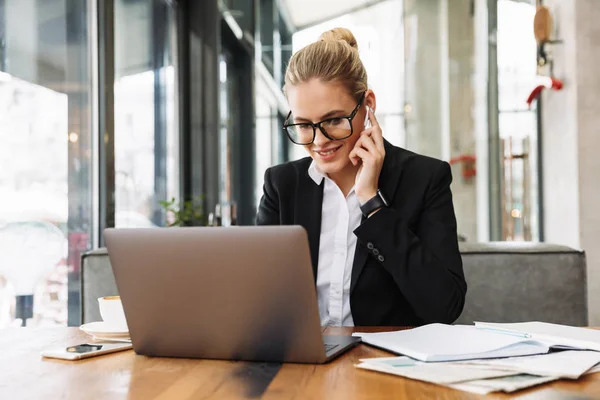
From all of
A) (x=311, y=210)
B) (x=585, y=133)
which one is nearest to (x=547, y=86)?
(x=585, y=133)

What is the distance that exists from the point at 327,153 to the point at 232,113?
375 cm

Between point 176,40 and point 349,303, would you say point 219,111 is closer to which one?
point 176,40

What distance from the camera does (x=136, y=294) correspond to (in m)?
1.07

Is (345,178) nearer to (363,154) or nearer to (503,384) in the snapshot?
(363,154)

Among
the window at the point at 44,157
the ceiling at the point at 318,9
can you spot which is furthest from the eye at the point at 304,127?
the ceiling at the point at 318,9

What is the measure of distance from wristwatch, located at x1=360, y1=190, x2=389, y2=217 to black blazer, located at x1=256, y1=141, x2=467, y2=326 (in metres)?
0.03

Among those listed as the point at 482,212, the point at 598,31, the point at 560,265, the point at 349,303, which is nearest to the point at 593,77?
the point at 598,31

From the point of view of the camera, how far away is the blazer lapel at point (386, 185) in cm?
163

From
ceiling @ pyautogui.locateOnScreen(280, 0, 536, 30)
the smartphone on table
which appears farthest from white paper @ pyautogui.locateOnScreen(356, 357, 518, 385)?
ceiling @ pyautogui.locateOnScreen(280, 0, 536, 30)

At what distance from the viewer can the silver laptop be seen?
38.1 inches

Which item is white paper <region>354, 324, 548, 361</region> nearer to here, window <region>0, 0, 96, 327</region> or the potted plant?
window <region>0, 0, 96, 327</region>

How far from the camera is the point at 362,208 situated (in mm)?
1584

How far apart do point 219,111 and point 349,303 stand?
325 cm

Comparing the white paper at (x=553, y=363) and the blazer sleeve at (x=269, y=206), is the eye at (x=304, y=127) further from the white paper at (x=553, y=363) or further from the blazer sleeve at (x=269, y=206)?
the white paper at (x=553, y=363)
